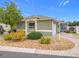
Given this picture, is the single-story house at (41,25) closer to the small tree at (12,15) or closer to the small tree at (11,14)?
the small tree at (12,15)

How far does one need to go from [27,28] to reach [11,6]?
521 centimetres

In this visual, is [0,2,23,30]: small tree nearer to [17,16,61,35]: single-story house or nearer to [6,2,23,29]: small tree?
[6,2,23,29]: small tree

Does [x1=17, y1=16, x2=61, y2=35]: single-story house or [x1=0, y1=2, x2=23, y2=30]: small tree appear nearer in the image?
[x1=17, y1=16, x2=61, y2=35]: single-story house

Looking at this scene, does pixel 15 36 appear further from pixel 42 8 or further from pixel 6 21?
pixel 42 8

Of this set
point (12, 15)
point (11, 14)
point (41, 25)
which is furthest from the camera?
point (11, 14)

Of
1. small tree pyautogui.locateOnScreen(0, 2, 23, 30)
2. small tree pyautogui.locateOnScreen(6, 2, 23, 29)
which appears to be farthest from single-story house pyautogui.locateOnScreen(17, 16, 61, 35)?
small tree pyautogui.locateOnScreen(0, 2, 23, 30)

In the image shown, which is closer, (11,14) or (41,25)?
(41,25)

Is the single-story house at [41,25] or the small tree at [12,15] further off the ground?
the small tree at [12,15]

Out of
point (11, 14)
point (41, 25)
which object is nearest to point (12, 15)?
point (11, 14)

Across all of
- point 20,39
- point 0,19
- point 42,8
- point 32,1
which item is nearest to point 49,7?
point 42,8

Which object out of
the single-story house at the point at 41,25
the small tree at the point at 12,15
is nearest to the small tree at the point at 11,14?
the small tree at the point at 12,15

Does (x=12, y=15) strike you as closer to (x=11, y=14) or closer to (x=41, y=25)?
(x=11, y=14)

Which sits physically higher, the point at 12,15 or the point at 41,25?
the point at 12,15

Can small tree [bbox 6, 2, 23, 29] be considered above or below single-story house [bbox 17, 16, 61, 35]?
above
